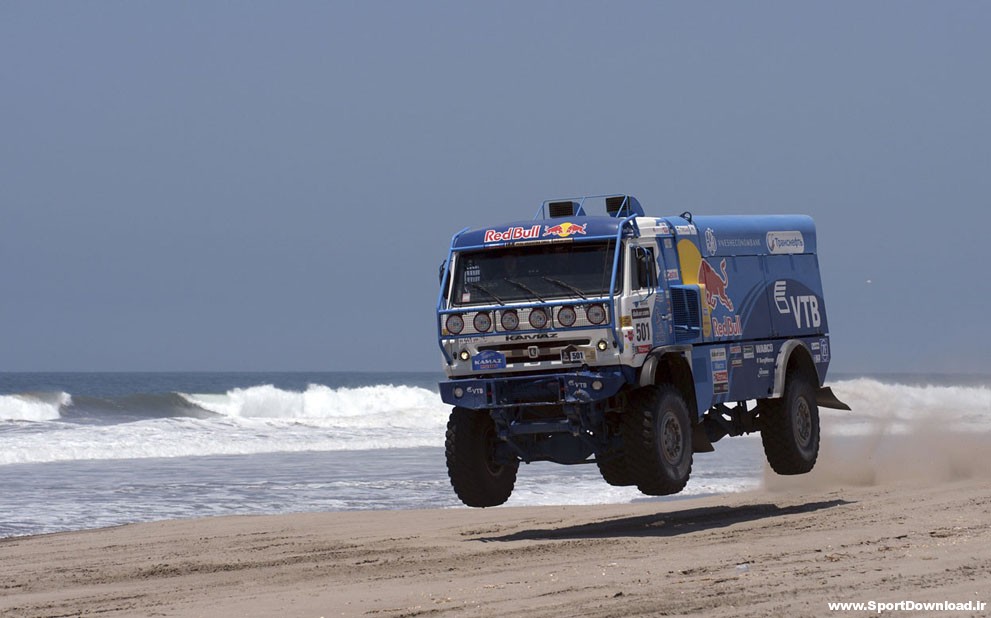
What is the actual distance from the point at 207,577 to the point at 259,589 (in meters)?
1.16

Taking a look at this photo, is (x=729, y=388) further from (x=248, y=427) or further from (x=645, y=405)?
(x=248, y=427)

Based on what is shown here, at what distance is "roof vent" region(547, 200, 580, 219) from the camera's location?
15156mm

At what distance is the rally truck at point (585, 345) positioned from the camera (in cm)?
1344

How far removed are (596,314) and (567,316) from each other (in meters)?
0.28

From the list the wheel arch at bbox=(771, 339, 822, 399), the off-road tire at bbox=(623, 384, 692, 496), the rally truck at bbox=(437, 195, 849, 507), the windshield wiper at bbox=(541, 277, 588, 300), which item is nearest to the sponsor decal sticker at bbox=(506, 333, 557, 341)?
the rally truck at bbox=(437, 195, 849, 507)

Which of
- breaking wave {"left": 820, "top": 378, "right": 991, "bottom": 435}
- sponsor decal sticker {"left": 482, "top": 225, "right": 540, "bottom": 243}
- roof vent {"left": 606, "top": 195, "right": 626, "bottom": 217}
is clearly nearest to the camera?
sponsor decal sticker {"left": 482, "top": 225, "right": 540, "bottom": 243}

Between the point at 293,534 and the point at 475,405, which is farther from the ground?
the point at 475,405

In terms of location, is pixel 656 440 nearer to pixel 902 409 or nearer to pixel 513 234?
pixel 513 234

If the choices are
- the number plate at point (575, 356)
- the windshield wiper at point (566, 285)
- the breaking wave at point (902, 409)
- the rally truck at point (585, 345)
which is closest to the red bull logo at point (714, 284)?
the rally truck at point (585, 345)

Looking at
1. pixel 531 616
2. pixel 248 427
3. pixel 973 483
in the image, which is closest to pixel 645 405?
pixel 531 616

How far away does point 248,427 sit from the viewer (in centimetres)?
3900

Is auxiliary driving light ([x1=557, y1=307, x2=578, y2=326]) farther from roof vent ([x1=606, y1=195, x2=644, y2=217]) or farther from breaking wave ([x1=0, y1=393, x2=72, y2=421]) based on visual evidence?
breaking wave ([x1=0, y1=393, x2=72, y2=421])

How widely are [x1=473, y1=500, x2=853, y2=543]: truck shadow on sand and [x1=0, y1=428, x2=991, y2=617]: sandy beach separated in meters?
0.04

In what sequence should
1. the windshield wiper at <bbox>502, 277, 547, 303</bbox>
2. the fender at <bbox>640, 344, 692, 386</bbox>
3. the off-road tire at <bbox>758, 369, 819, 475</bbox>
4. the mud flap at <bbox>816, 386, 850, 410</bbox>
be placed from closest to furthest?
1. the fender at <bbox>640, 344, 692, 386</bbox>
2. the windshield wiper at <bbox>502, 277, 547, 303</bbox>
3. the off-road tire at <bbox>758, 369, 819, 475</bbox>
4. the mud flap at <bbox>816, 386, 850, 410</bbox>
